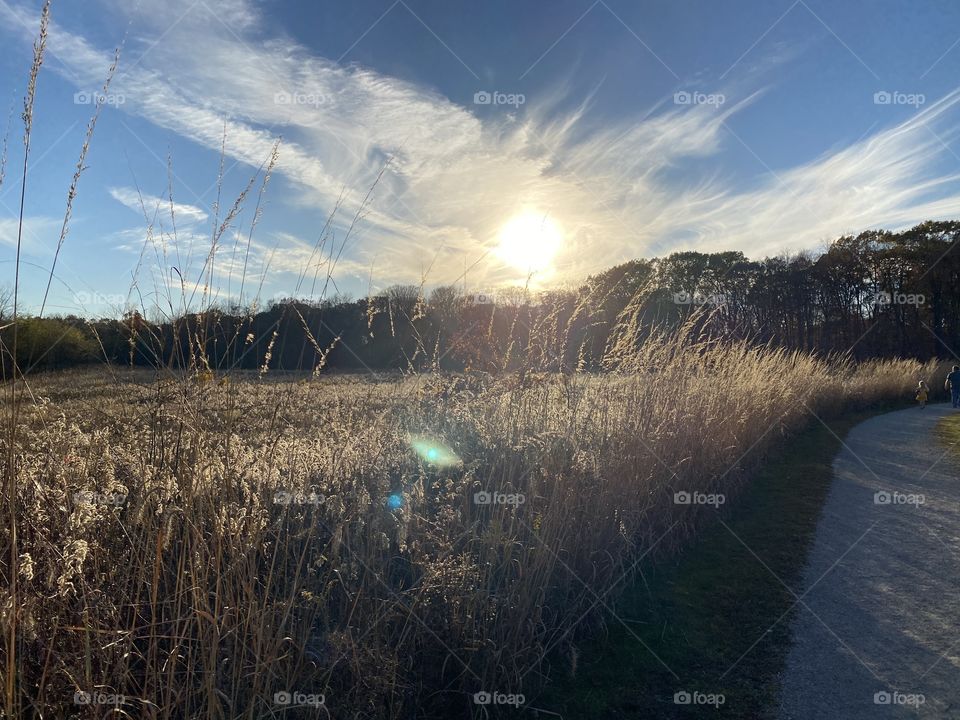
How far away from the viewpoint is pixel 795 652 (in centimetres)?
357

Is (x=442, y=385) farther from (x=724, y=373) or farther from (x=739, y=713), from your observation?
(x=724, y=373)

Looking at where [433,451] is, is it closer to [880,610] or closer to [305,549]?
[305,549]

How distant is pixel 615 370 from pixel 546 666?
3499 millimetres

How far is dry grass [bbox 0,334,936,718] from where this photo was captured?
7.57 ft

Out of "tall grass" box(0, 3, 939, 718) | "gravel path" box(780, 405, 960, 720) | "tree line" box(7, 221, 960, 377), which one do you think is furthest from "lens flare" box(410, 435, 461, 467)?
"gravel path" box(780, 405, 960, 720)

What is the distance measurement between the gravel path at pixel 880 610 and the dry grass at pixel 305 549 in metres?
1.22

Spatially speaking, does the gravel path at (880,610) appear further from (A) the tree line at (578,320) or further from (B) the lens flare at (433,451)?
(A) the tree line at (578,320)

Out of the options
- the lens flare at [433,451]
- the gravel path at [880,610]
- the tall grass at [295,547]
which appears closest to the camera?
the tall grass at [295,547]

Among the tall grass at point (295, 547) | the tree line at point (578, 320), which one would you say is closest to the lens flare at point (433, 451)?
the tall grass at point (295, 547)

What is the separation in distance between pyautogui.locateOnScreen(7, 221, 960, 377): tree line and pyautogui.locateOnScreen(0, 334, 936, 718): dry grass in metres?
0.30

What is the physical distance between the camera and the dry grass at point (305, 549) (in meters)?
2.31

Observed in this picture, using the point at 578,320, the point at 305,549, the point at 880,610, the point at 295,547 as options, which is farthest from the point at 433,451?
the point at 880,610

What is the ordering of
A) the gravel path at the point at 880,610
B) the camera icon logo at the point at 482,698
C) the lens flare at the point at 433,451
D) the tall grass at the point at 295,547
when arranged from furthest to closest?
1. the lens flare at the point at 433,451
2. the gravel path at the point at 880,610
3. the camera icon logo at the point at 482,698
4. the tall grass at the point at 295,547

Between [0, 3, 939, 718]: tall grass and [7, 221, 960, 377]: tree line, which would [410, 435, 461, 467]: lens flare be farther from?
[7, 221, 960, 377]: tree line
